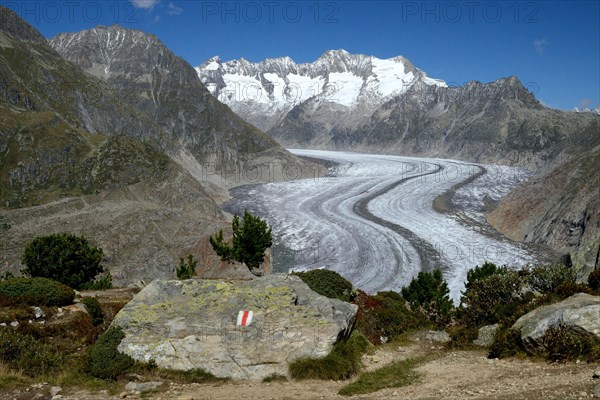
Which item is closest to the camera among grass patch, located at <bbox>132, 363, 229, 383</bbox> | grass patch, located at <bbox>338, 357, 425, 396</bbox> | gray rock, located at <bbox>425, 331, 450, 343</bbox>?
grass patch, located at <bbox>338, 357, 425, 396</bbox>

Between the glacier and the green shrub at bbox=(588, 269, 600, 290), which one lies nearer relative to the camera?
the green shrub at bbox=(588, 269, 600, 290)

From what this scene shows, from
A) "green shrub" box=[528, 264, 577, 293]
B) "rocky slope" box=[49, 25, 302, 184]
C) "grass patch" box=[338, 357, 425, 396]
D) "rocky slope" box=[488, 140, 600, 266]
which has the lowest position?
"grass patch" box=[338, 357, 425, 396]

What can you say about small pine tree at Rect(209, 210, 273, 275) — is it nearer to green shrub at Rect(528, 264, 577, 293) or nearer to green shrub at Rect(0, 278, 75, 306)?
green shrub at Rect(0, 278, 75, 306)

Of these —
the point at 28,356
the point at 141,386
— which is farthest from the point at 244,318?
the point at 28,356

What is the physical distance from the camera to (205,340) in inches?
553

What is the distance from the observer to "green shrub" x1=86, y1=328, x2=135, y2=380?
13.1 meters

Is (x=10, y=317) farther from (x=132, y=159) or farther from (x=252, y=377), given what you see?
(x=132, y=159)

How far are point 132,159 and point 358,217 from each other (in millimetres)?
41716

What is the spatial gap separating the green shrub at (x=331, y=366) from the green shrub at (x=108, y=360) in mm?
4722

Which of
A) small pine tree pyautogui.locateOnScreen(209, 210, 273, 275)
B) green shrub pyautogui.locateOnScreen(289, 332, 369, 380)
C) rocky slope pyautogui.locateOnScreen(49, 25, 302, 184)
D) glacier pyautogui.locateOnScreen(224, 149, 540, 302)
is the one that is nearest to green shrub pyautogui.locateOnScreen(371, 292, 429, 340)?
green shrub pyautogui.locateOnScreen(289, 332, 369, 380)

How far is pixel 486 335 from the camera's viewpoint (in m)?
17.9

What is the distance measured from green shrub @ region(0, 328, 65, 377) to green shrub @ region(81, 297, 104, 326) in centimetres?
321

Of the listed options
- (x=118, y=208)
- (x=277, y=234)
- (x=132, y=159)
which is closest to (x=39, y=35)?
(x=132, y=159)

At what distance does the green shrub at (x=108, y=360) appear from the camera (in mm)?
13062
